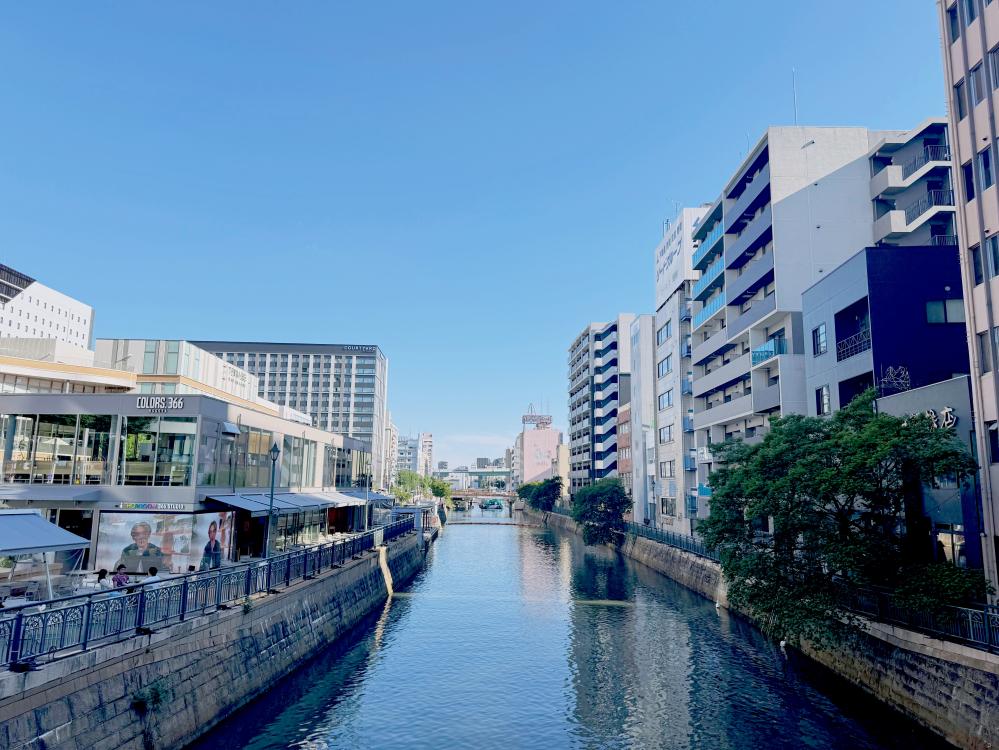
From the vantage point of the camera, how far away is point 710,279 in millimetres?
61781

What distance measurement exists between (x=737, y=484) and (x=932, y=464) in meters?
7.71

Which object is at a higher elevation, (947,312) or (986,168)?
(986,168)

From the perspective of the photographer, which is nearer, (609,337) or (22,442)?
(22,442)

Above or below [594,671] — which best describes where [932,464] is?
above

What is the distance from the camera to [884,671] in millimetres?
23328

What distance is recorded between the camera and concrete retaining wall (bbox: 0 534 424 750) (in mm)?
13327

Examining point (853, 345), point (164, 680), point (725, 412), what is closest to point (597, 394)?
point (725, 412)

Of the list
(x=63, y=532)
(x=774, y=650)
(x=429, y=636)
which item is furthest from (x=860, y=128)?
(x=63, y=532)

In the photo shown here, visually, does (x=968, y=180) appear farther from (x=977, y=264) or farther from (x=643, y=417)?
(x=643, y=417)

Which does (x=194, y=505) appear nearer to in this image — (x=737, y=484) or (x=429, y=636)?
(x=429, y=636)

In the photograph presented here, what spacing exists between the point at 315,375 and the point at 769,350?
16669 centimetres

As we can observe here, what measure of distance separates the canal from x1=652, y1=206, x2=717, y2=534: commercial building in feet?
85.7

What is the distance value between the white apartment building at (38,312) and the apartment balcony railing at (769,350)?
119 metres

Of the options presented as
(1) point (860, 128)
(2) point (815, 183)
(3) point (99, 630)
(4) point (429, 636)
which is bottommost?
(4) point (429, 636)
